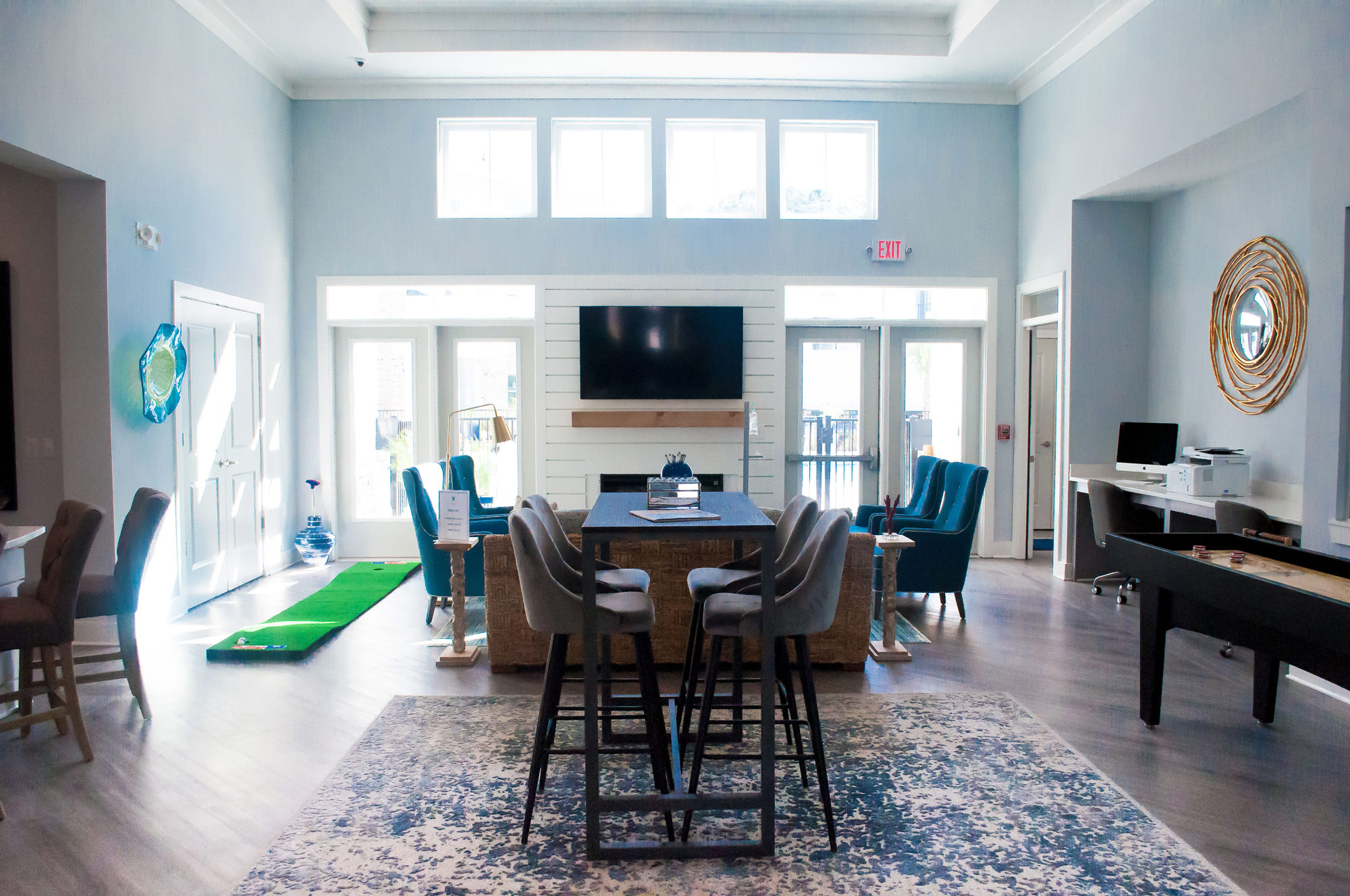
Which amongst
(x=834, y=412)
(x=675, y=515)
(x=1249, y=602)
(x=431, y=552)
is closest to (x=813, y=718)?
(x=675, y=515)

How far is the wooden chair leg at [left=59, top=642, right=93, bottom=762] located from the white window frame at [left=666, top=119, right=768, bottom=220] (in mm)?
5345

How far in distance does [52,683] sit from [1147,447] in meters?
6.44

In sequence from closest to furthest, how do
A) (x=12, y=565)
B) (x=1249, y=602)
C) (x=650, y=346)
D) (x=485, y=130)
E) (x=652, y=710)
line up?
(x=652, y=710)
(x=1249, y=602)
(x=12, y=565)
(x=650, y=346)
(x=485, y=130)

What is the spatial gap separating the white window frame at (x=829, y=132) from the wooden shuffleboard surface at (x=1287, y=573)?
4541mm

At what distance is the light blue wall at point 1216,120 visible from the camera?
3934 mm

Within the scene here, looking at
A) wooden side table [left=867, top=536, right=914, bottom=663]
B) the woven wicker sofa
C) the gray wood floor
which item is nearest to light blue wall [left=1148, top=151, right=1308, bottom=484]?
the gray wood floor

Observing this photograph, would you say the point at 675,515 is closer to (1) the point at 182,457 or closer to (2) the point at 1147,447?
(1) the point at 182,457

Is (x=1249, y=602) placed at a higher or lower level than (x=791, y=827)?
higher

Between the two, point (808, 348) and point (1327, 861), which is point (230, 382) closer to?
point (808, 348)

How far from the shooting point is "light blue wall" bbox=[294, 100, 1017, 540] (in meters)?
7.10

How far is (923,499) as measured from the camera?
6207 mm

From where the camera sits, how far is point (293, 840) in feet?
8.43

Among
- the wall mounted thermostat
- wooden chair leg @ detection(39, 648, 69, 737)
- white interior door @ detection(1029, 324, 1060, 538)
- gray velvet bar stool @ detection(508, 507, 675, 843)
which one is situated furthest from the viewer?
white interior door @ detection(1029, 324, 1060, 538)

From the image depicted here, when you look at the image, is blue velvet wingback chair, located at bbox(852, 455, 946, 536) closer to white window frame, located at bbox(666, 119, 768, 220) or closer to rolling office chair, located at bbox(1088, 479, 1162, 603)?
Answer: rolling office chair, located at bbox(1088, 479, 1162, 603)
